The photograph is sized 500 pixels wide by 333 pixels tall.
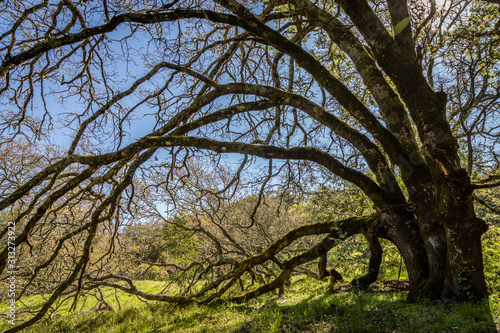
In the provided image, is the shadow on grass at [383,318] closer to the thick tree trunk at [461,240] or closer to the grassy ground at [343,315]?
the grassy ground at [343,315]

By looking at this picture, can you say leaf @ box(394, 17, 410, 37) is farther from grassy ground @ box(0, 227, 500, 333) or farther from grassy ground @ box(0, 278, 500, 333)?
grassy ground @ box(0, 278, 500, 333)

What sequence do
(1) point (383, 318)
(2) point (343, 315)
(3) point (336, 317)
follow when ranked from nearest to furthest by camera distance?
1. (1) point (383, 318)
2. (3) point (336, 317)
3. (2) point (343, 315)

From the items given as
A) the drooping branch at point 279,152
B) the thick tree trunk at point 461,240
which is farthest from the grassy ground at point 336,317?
the drooping branch at point 279,152

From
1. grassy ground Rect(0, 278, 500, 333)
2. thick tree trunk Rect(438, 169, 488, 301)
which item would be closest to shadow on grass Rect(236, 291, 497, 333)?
grassy ground Rect(0, 278, 500, 333)

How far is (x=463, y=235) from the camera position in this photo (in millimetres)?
3146

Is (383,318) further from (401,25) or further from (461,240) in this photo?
(401,25)

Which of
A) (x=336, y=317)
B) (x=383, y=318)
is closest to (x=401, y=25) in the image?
(x=383, y=318)

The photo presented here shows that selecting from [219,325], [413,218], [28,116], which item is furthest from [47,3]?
[413,218]

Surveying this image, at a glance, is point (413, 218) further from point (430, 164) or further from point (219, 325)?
point (219, 325)

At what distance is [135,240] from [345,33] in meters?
13.5

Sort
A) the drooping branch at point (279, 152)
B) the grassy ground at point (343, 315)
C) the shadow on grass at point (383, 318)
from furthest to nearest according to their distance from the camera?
the drooping branch at point (279, 152)
the grassy ground at point (343, 315)
the shadow on grass at point (383, 318)

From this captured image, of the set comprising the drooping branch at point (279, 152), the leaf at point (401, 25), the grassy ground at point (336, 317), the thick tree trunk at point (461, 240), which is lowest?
the grassy ground at point (336, 317)

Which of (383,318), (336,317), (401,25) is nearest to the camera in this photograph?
(383,318)

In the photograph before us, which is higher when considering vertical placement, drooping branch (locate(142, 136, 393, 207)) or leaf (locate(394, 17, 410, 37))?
leaf (locate(394, 17, 410, 37))
